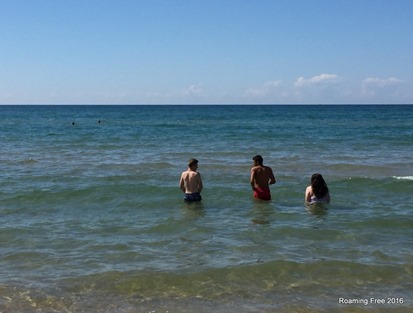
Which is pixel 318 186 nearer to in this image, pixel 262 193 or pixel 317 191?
pixel 317 191

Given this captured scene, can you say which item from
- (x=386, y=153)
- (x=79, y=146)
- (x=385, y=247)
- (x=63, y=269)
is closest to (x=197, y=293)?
(x=63, y=269)

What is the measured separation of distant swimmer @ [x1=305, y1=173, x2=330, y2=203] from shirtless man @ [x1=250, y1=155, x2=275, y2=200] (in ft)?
2.86

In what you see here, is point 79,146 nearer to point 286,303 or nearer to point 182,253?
point 182,253

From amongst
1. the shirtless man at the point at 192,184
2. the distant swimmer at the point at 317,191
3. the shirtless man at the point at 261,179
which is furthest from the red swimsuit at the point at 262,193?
the shirtless man at the point at 192,184

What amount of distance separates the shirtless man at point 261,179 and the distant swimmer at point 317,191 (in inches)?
34.3

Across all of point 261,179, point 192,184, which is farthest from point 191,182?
point 261,179

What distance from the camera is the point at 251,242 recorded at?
834 centimetres

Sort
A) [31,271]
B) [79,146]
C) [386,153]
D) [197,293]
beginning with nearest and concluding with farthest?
[197,293] < [31,271] < [386,153] < [79,146]

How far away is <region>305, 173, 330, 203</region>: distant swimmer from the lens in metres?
10.9

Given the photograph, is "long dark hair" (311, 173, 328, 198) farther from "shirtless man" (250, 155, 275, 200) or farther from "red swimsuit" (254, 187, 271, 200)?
"red swimsuit" (254, 187, 271, 200)

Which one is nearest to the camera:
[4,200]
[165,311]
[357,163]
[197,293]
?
[165,311]

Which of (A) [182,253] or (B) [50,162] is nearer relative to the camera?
(A) [182,253]

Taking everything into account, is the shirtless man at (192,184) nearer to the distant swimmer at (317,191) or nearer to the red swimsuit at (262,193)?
the red swimsuit at (262,193)

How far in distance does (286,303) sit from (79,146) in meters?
21.8
